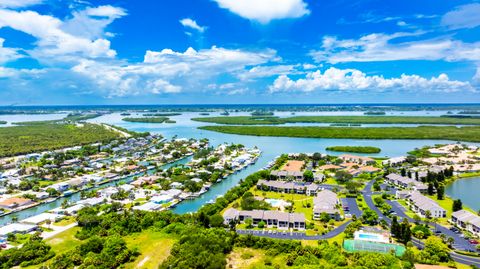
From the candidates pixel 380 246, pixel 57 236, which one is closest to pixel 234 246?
pixel 380 246

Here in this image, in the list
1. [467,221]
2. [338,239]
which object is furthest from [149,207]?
[467,221]

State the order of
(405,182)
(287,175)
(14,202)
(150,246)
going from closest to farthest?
(150,246), (14,202), (405,182), (287,175)

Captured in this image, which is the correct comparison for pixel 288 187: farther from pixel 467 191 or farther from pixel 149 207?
pixel 467 191

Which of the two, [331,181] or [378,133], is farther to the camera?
[378,133]

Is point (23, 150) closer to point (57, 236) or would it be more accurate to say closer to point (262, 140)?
point (57, 236)

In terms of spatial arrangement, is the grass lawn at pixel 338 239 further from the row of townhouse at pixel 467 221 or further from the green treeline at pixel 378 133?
the green treeline at pixel 378 133

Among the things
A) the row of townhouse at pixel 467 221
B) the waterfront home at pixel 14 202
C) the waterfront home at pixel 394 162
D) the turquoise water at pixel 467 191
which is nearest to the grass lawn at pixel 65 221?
the waterfront home at pixel 14 202

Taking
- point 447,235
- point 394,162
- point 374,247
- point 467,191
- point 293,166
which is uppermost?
point 394,162
